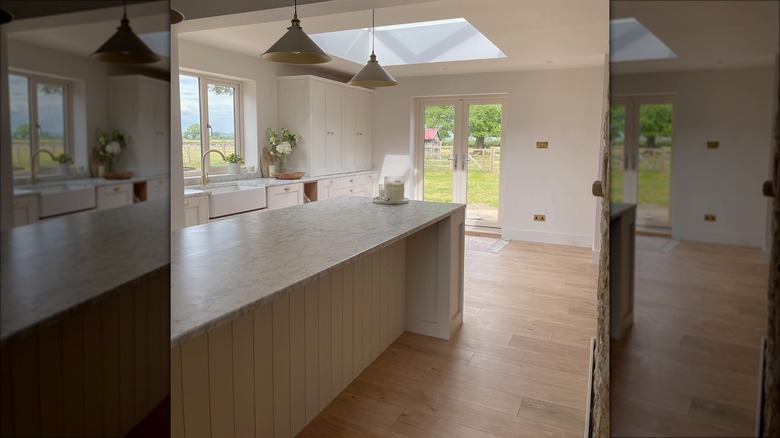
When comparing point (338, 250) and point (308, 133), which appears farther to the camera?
point (308, 133)

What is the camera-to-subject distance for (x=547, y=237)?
6742 millimetres

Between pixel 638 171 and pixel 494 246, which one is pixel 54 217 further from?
pixel 494 246

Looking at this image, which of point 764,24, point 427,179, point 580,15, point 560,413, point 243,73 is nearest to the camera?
point 764,24

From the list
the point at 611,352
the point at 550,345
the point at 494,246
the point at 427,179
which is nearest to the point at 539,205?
the point at 494,246

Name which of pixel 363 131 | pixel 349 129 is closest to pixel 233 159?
pixel 349 129

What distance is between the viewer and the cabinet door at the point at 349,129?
22.7ft

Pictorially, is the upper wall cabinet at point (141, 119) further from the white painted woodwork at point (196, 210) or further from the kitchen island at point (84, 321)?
the white painted woodwork at point (196, 210)

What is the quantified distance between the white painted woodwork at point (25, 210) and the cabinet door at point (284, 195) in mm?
4964

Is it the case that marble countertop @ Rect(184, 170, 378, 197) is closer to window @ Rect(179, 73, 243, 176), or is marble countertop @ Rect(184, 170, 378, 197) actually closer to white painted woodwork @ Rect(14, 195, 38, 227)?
window @ Rect(179, 73, 243, 176)

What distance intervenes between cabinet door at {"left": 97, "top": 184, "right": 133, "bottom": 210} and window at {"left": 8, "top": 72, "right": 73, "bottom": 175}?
39mm

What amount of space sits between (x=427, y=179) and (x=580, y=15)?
4.15 metres

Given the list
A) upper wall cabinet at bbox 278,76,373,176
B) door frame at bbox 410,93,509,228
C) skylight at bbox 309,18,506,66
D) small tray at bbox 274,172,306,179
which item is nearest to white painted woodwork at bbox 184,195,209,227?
small tray at bbox 274,172,306,179

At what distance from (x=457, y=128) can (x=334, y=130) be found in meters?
1.85

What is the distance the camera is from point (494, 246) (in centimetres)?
639
